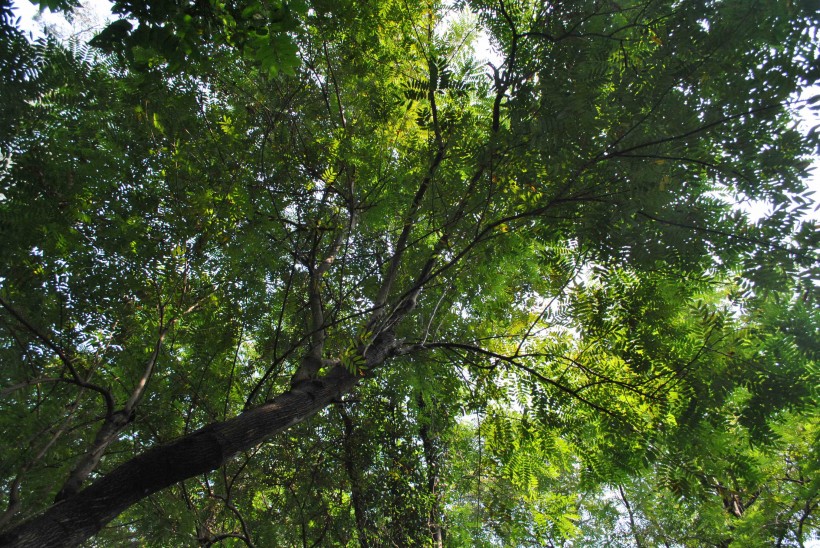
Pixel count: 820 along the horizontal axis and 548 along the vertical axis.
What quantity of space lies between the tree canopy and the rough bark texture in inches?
0.5

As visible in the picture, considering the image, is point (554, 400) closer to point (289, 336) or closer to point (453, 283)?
point (453, 283)

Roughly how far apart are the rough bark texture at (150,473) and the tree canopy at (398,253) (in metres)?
0.01

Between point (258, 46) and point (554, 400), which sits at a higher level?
point (258, 46)

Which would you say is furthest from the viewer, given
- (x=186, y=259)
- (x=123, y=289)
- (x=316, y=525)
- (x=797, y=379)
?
(x=316, y=525)

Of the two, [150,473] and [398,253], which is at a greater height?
[398,253]

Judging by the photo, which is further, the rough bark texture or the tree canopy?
the tree canopy

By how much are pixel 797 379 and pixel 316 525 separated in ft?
16.6

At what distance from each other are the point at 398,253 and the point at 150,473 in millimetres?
2881

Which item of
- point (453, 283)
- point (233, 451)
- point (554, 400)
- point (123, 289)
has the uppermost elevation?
point (123, 289)

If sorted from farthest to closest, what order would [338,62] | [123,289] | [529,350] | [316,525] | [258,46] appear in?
[316,525] < [338,62] < [529,350] < [123,289] < [258,46]

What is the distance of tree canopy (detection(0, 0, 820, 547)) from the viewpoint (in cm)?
259

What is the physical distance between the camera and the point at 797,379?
294 centimetres

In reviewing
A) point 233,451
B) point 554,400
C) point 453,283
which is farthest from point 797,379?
point 233,451

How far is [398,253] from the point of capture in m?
4.59
